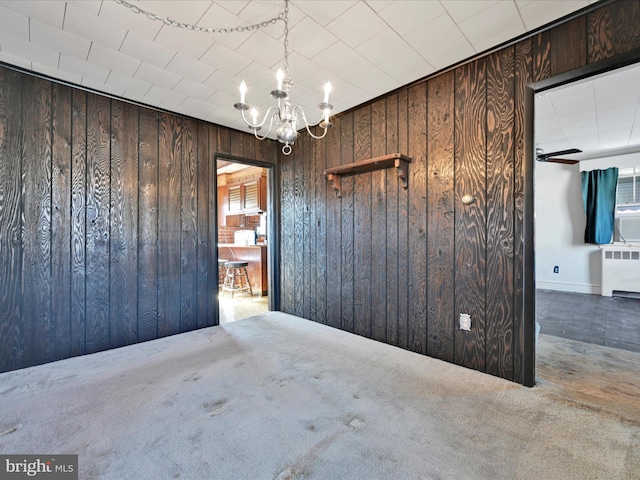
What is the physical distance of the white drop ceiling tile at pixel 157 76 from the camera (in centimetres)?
239

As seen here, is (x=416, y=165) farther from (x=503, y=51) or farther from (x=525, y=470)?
(x=525, y=470)

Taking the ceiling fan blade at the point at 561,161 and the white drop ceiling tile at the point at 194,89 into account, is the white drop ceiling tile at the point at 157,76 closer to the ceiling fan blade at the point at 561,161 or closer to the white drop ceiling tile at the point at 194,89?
the white drop ceiling tile at the point at 194,89

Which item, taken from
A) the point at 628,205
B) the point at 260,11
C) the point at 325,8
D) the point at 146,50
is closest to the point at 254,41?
the point at 260,11

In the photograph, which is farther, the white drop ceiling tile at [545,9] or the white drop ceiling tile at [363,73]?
the white drop ceiling tile at [363,73]

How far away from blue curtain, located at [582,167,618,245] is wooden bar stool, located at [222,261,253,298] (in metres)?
6.24

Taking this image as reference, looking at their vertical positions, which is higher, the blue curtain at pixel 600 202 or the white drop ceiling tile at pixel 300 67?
the white drop ceiling tile at pixel 300 67

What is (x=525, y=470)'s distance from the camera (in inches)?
52.9

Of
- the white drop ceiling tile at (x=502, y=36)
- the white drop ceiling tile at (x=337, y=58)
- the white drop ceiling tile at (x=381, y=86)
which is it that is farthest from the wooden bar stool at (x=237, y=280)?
the white drop ceiling tile at (x=502, y=36)

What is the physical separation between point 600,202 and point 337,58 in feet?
18.2

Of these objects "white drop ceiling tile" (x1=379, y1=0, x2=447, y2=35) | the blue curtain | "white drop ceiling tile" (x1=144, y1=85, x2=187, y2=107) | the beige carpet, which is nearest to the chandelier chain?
"white drop ceiling tile" (x1=379, y1=0, x2=447, y2=35)

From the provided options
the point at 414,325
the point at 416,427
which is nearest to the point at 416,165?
the point at 414,325

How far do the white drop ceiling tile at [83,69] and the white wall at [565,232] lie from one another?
6.30 metres

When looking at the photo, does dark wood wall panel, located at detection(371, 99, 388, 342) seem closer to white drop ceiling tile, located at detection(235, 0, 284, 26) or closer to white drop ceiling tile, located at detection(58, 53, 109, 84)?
white drop ceiling tile, located at detection(235, 0, 284, 26)

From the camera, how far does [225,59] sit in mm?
2258
